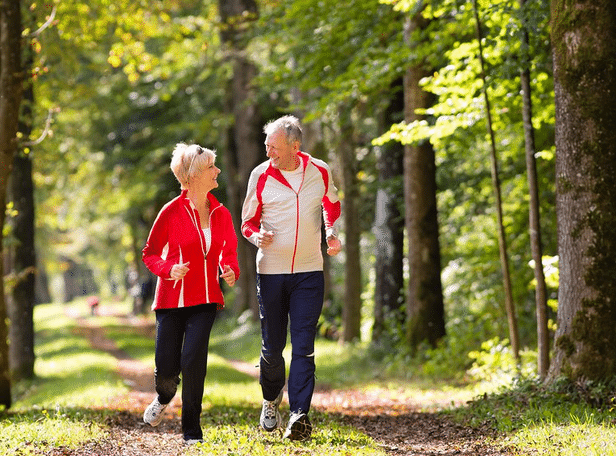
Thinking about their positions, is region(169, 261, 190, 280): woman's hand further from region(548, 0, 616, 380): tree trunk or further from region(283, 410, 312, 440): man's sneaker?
region(548, 0, 616, 380): tree trunk

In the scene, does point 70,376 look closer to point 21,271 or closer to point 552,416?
point 21,271

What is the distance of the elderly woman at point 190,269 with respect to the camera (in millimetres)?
6430

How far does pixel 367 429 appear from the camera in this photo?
27.0 ft

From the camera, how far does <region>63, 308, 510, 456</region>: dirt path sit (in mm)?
6793

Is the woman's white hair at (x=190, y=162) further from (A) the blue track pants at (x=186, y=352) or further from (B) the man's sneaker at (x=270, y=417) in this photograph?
(B) the man's sneaker at (x=270, y=417)

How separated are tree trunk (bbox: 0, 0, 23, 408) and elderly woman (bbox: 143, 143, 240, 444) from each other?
4.11 meters

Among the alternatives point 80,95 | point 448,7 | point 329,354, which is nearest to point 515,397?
point 448,7

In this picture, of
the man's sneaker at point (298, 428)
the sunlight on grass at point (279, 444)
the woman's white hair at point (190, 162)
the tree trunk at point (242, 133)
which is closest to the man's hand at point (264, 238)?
the woman's white hair at point (190, 162)

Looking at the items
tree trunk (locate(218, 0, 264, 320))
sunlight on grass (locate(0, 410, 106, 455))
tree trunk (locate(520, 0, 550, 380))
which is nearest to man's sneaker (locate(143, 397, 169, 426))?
sunlight on grass (locate(0, 410, 106, 455))

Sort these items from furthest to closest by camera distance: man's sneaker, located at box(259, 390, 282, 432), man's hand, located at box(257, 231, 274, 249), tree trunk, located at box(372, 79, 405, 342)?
1. tree trunk, located at box(372, 79, 405, 342)
2. man's sneaker, located at box(259, 390, 282, 432)
3. man's hand, located at box(257, 231, 274, 249)

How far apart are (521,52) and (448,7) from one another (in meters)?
1.59

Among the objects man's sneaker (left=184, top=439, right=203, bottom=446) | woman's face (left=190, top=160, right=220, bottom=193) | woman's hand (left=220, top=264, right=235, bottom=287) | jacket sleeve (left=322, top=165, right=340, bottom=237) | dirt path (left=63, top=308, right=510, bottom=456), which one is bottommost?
dirt path (left=63, top=308, right=510, bottom=456)

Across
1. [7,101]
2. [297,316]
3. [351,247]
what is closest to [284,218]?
[297,316]

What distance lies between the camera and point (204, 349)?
6.53 metres
